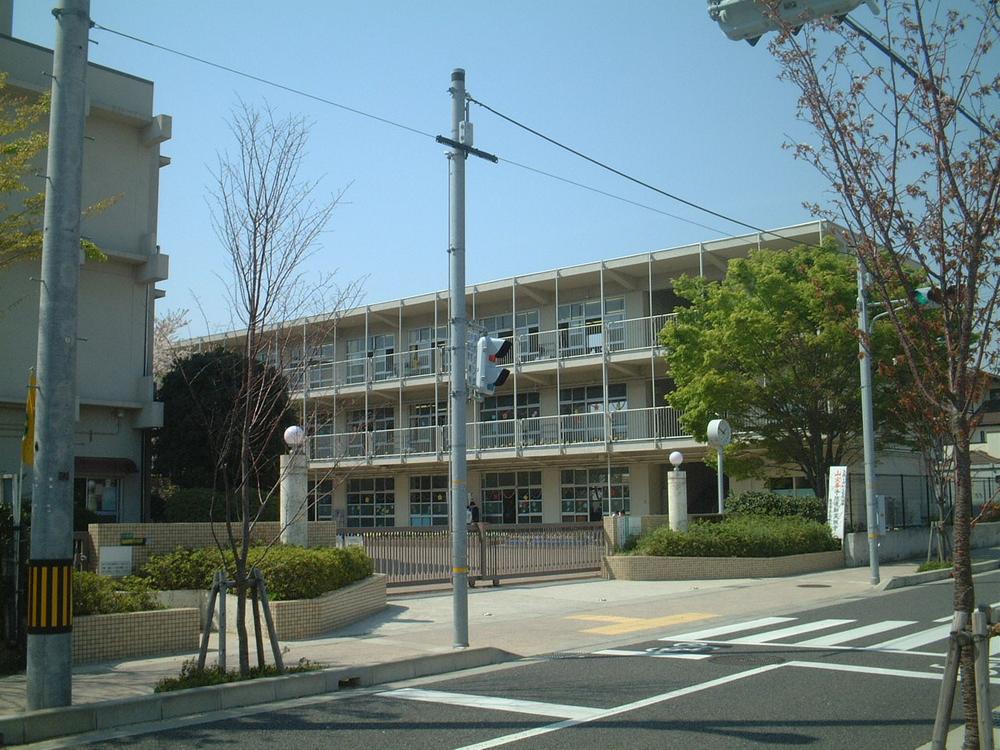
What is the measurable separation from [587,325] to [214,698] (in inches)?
1185

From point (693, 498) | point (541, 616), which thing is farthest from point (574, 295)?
point (541, 616)

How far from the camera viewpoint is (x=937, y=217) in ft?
21.2

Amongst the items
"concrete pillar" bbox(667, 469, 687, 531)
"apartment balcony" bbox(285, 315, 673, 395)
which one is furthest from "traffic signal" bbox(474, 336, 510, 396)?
"apartment balcony" bbox(285, 315, 673, 395)

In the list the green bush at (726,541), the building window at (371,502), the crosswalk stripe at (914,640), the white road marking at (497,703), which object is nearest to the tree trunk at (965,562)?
the white road marking at (497,703)

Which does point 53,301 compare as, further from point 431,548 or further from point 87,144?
point 87,144

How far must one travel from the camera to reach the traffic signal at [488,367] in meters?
12.3

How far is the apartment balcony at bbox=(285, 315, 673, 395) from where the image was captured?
3547cm

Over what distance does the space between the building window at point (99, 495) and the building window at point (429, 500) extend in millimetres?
19979

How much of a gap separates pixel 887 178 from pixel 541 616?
35.2 ft

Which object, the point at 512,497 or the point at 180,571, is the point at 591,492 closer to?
the point at 512,497

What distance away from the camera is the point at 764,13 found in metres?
7.25

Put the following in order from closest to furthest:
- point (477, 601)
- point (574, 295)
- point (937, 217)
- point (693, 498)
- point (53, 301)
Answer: point (937, 217) → point (53, 301) → point (477, 601) → point (693, 498) → point (574, 295)

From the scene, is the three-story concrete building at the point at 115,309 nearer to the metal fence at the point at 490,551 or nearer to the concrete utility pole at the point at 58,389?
the metal fence at the point at 490,551

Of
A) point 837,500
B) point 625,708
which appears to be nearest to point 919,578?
point 837,500
